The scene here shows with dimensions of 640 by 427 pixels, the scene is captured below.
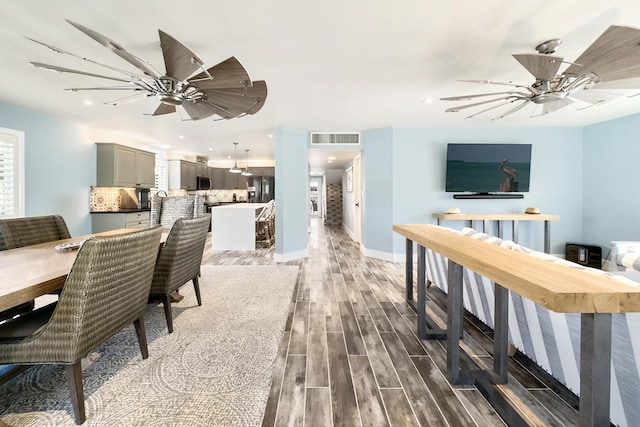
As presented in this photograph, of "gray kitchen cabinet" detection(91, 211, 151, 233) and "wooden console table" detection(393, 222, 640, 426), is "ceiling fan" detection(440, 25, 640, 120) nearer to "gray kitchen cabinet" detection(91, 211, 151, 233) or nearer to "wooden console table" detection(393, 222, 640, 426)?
"wooden console table" detection(393, 222, 640, 426)

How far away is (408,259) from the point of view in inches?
106

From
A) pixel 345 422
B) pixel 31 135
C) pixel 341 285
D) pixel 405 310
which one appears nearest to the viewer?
pixel 345 422

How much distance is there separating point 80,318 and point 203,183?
279 inches

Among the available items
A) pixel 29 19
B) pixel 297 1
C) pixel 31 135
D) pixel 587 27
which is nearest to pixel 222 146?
pixel 31 135

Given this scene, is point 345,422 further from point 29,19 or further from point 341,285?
point 29,19

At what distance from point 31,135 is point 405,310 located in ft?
18.6

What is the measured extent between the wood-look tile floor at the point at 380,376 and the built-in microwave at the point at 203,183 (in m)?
6.12

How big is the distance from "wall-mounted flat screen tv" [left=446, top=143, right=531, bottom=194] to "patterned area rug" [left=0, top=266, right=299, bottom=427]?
381 cm

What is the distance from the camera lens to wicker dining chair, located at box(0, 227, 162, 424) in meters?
1.17

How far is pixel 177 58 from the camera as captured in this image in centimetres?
156

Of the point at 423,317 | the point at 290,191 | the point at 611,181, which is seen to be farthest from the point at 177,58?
the point at 611,181

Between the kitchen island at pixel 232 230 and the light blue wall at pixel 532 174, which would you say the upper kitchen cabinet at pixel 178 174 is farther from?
the light blue wall at pixel 532 174

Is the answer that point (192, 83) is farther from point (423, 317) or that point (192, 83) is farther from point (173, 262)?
point (423, 317)

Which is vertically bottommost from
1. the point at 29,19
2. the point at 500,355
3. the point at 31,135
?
the point at 500,355
